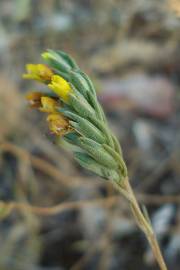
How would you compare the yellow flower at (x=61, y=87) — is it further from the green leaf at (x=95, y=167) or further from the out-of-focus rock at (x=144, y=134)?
the out-of-focus rock at (x=144, y=134)

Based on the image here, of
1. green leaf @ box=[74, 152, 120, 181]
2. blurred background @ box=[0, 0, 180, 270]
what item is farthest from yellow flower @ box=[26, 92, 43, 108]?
blurred background @ box=[0, 0, 180, 270]

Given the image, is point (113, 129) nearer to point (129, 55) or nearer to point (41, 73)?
point (129, 55)

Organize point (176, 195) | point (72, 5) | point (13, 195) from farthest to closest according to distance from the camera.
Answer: point (72, 5) → point (13, 195) → point (176, 195)

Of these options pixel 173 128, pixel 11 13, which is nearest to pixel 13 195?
pixel 173 128

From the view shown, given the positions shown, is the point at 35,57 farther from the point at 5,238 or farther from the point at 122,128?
the point at 5,238

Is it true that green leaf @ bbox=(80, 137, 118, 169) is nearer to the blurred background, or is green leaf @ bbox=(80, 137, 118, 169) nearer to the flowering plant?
the flowering plant

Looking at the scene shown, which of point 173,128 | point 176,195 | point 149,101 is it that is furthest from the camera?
point 149,101
